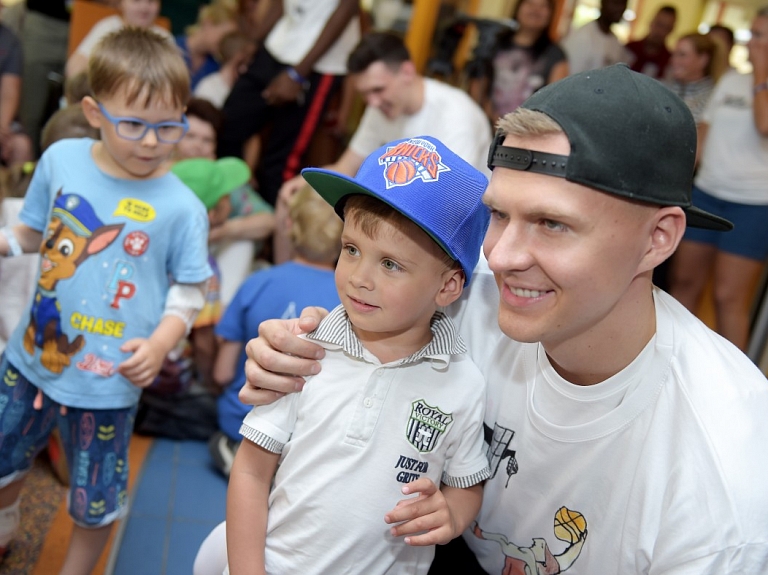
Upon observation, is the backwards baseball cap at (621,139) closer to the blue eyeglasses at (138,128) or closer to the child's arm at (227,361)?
the blue eyeglasses at (138,128)

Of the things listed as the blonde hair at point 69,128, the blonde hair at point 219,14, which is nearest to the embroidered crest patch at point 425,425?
the blonde hair at point 69,128

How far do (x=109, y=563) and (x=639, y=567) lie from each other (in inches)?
69.8

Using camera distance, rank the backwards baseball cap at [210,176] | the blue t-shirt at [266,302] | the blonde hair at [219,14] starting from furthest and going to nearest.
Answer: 1. the blonde hair at [219,14]
2. the backwards baseball cap at [210,176]
3. the blue t-shirt at [266,302]

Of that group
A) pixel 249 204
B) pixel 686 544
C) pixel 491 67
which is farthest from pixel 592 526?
pixel 491 67

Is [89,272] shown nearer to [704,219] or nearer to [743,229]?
[704,219]

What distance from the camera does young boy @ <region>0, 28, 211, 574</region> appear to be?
2066 millimetres

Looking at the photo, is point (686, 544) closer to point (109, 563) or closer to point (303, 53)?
point (109, 563)

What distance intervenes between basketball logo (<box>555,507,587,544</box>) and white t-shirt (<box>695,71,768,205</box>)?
3009 mm

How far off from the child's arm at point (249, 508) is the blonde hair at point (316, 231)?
4.92ft

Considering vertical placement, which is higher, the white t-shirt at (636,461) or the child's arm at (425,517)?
the white t-shirt at (636,461)

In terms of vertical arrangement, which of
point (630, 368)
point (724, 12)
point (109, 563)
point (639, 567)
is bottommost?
point (109, 563)

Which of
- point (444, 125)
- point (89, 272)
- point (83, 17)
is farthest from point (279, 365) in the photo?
point (83, 17)

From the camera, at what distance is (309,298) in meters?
2.89

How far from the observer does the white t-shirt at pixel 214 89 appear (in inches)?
209
